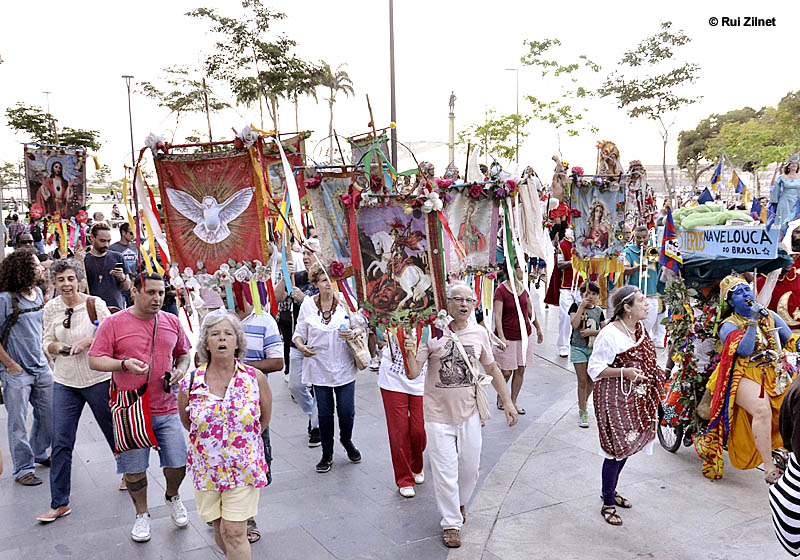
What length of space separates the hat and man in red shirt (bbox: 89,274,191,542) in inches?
160

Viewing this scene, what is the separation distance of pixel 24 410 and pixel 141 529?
1717 millimetres

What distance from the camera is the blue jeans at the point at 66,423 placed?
4984 mm

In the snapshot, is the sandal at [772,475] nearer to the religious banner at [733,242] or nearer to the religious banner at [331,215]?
the religious banner at [733,242]

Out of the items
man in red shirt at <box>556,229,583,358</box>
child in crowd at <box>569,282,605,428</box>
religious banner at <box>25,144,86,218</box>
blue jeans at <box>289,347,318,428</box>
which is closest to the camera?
blue jeans at <box>289,347,318,428</box>

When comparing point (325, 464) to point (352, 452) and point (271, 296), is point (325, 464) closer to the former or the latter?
point (352, 452)

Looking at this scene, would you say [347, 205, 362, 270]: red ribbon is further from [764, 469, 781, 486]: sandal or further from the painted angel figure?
[764, 469, 781, 486]: sandal

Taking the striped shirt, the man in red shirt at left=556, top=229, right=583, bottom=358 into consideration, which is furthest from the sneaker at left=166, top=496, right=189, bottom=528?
the man in red shirt at left=556, top=229, right=583, bottom=358

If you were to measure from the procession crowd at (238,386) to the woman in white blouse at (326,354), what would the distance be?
0.01 metres

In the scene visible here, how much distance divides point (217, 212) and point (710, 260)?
391 cm

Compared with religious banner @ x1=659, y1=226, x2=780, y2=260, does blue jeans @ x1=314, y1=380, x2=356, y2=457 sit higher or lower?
lower

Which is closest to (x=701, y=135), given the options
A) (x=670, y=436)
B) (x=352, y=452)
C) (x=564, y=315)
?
(x=564, y=315)

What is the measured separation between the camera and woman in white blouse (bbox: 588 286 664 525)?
504cm

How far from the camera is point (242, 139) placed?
4855 millimetres


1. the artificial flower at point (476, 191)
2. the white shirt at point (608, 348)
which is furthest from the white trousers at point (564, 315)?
the white shirt at point (608, 348)
